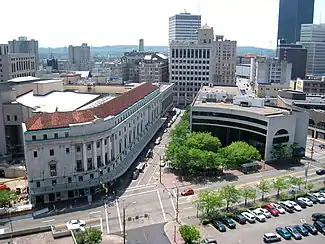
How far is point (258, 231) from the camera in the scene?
6588 cm

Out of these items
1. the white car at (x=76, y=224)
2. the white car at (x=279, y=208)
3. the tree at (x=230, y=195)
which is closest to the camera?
the white car at (x=76, y=224)

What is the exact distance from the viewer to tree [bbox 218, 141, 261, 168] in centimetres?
9554

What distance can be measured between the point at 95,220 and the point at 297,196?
43.8m

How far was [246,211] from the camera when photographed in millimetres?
72688

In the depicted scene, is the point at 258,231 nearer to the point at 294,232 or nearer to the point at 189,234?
the point at 294,232

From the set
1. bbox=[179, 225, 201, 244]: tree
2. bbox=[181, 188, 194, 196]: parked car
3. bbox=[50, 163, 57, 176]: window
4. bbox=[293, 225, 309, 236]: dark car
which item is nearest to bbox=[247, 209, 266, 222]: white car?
bbox=[293, 225, 309, 236]: dark car

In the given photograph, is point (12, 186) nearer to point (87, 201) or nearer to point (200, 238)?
point (87, 201)

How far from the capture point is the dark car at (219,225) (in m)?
65.6

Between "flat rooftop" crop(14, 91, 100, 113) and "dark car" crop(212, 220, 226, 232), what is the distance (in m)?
51.8

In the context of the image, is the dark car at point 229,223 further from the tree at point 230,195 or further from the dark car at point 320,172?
the dark car at point 320,172

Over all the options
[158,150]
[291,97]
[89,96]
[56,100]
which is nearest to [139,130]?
[158,150]

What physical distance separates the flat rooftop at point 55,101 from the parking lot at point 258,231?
54.9m

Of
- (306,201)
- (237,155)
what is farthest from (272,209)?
(237,155)

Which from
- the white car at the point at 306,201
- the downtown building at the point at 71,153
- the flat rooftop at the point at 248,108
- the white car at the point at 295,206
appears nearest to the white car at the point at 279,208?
the white car at the point at 295,206
